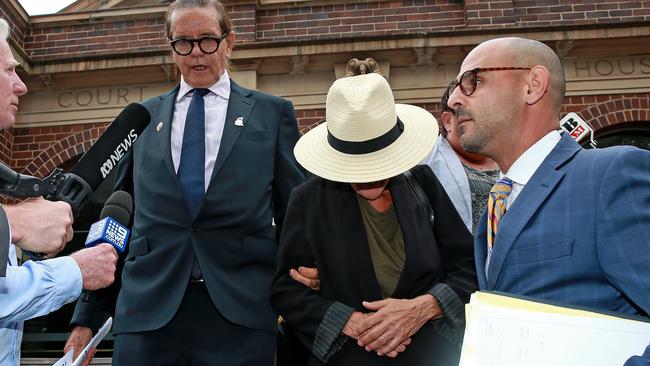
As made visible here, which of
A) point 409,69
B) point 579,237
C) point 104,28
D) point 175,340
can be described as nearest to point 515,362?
point 579,237

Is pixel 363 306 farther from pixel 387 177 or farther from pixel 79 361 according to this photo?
pixel 79 361

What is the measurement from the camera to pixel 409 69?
7.77 m

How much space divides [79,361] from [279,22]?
22.0ft

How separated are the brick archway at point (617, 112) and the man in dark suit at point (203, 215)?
5.61 meters

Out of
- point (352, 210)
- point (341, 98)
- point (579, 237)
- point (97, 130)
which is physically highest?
point (341, 98)

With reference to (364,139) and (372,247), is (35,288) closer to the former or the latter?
(372,247)

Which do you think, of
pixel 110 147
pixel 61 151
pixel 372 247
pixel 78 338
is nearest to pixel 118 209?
pixel 110 147

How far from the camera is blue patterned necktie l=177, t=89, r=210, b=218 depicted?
2650mm

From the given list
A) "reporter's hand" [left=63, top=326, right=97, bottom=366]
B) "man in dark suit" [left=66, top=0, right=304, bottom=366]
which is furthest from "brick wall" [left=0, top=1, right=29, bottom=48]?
"reporter's hand" [left=63, top=326, right=97, bottom=366]

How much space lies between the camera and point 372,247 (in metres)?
2.52

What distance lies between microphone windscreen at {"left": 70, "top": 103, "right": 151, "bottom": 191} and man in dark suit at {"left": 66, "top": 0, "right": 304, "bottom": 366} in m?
0.38

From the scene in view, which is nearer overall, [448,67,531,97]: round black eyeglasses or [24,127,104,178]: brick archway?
[448,67,531,97]: round black eyeglasses

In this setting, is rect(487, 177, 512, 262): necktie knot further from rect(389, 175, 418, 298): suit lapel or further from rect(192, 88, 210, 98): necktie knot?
rect(192, 88, 210, 98): necktie knot

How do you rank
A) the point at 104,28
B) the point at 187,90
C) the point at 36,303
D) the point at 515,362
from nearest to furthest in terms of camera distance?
the point at 515,362
the point at 36,303
the point at 187,90
the point at 104,28
